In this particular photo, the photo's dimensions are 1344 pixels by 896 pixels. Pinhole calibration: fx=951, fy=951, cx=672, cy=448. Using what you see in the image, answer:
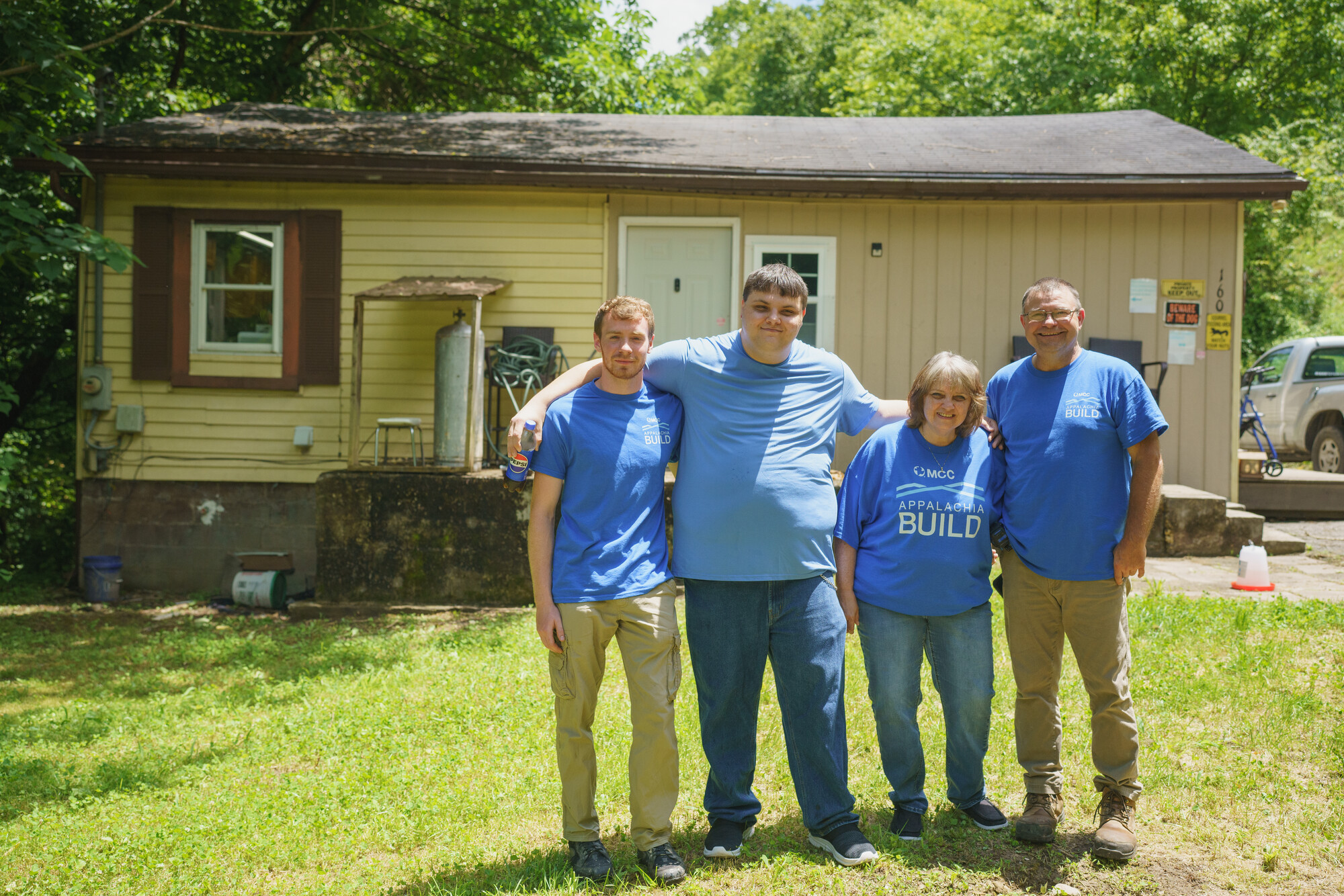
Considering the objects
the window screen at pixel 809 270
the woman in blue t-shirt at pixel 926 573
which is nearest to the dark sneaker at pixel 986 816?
the woman in blue t-shirt at pixel 926 573

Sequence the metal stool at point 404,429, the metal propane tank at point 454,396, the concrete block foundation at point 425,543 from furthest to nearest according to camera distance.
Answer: the metal stool at point 404,429
the metal propane tank at point 454,396
the concrete block foundation at point 425,543

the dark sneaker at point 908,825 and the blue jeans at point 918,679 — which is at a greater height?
the blue jeans at point 918,679

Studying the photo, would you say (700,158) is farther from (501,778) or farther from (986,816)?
(986,816)

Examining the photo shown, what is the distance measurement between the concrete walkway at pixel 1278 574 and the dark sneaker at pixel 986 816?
12.0 ft

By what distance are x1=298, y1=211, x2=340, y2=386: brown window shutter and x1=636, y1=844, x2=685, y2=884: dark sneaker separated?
20.6 ft

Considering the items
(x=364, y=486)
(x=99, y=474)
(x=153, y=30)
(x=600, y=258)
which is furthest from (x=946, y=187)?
(x=153, y=30)

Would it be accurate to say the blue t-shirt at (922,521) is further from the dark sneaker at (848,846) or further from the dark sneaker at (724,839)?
the dark sneaker at (724,839)

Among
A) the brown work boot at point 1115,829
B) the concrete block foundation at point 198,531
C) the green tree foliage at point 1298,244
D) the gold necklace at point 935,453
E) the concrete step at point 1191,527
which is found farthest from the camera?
the green tree foliage at point 1298,244

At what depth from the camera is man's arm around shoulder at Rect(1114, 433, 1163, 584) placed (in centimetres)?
288

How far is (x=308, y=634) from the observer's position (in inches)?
252

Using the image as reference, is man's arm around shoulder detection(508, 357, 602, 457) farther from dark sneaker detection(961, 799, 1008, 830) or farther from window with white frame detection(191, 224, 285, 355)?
window with white frame detection(191, 224, 285, 355)

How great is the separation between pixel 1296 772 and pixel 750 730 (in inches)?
85.4

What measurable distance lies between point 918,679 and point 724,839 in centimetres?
79

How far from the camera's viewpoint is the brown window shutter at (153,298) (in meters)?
8.13
